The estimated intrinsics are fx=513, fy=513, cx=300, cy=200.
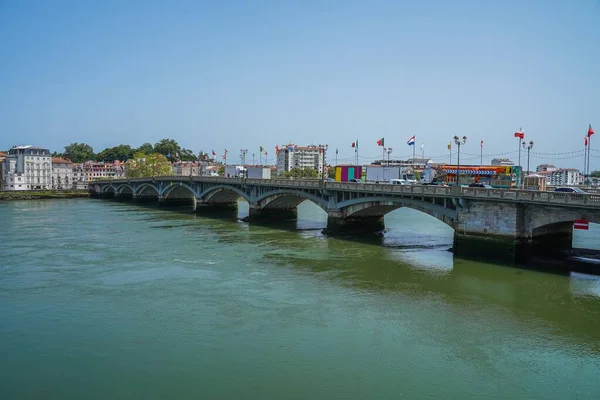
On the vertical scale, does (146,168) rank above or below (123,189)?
above

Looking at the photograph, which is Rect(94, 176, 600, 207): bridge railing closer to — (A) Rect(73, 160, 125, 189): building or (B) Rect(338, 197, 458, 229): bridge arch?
(B) Rect(338, 197, 458, 229): bridge arch

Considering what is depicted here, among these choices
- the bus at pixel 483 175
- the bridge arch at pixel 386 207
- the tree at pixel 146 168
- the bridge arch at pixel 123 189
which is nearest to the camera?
the bridge arch at pixel 386 207

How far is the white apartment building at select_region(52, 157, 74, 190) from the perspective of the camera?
14350 centimetres

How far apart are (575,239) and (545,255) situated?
1186 cm

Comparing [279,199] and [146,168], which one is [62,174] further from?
[279,199]

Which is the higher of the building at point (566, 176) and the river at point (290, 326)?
the building at point (566, 176)

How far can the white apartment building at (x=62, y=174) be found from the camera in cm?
14350

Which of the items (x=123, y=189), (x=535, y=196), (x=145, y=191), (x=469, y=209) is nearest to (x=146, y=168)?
(x=123, y=189)

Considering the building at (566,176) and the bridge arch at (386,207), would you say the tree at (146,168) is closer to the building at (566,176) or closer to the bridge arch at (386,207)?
the bridge arch at (386,207)

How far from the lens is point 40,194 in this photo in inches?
4464

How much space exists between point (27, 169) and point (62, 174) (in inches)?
502

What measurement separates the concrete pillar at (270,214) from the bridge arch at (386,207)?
14.7m

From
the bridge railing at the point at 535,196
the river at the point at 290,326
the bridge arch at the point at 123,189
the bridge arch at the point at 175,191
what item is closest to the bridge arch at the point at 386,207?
the bridge railing at the point at 535,196

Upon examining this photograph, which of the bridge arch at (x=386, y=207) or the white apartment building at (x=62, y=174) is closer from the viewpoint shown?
the bridge arch at (x=386, y=207)
